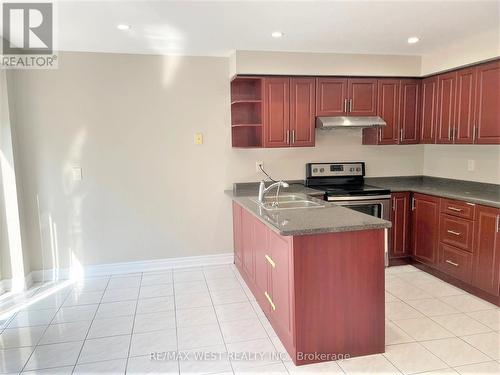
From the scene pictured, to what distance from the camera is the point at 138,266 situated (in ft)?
13.5

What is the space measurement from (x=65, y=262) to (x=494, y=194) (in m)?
4.37

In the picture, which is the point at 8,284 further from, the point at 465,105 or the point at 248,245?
the point at 465,105

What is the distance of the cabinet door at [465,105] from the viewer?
11.7 ft

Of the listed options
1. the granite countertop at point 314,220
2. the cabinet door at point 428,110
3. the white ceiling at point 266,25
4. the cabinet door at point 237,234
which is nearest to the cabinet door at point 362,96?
the white ceiling at point 266,25

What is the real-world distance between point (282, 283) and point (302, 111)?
7.01ft

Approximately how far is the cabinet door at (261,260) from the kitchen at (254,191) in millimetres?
36

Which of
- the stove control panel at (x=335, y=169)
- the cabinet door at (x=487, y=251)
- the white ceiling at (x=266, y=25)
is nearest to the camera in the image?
the white ceiling at (x=266, y=25)

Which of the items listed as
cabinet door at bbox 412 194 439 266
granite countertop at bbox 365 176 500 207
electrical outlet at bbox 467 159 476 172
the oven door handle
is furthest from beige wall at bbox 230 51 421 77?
cabinet door at bbox 412 194 439 266

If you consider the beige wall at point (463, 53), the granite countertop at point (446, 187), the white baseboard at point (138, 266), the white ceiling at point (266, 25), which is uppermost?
the white ceiling at point (266, 25)

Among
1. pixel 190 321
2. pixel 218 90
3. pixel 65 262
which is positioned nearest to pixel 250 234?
pixel 190 321

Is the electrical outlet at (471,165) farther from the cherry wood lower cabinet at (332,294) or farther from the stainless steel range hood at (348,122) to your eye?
the cherry wood lower cabinet at (332,294)

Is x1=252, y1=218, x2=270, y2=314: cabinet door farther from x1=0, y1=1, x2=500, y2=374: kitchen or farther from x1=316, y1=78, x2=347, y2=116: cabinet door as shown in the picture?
x1=316, y1=78, x2=347, y2=116: cabinet door

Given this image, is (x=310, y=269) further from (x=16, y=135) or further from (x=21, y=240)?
(x=16, y=135)

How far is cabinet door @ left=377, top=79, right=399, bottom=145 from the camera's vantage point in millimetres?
4168
